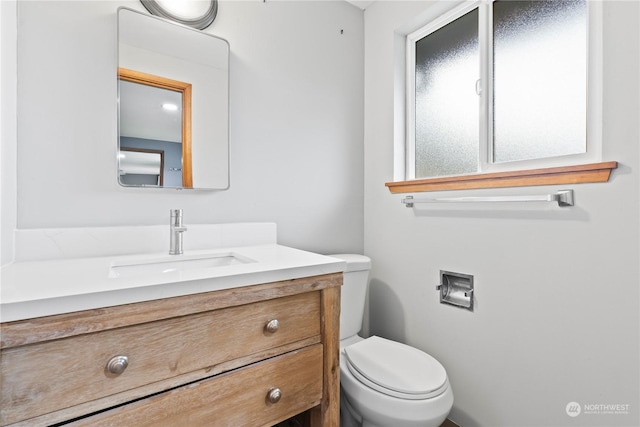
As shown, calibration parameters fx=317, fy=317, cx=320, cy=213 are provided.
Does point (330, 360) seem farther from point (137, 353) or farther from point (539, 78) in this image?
point (539, 78)

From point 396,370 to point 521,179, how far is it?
2.84 feet

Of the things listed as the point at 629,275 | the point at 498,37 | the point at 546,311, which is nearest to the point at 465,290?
the point at 546,311

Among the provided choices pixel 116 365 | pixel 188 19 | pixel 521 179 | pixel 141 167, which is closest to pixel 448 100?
Answer: pixel 521 179

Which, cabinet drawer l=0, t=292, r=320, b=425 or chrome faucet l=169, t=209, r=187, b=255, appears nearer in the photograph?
cabinet drawer l=0, t=292, r=320, b=425

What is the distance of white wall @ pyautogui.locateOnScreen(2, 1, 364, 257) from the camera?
43.3 inches

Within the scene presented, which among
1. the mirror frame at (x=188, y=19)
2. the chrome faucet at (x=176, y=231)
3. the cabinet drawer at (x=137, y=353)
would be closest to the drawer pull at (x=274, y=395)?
the cabinet drawer at (x=137, y=353)

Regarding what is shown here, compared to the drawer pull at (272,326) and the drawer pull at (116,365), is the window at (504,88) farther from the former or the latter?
the drawer pull at (116,365)

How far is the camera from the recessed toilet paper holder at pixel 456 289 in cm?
140

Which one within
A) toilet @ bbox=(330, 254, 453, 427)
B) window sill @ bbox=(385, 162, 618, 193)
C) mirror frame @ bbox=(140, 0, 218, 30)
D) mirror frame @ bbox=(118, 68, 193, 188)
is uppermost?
mirror frame @ bbox=(140, 0, 218, 30)

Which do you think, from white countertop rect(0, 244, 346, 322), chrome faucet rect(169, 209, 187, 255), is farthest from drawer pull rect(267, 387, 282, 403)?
chrome faucet rect(169, 209, 187, 255)

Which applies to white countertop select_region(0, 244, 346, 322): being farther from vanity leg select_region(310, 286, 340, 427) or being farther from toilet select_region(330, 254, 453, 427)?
toilet select_region(330, 254, 453, 427)

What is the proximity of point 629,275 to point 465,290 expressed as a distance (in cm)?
56

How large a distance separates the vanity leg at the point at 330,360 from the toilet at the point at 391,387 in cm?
15

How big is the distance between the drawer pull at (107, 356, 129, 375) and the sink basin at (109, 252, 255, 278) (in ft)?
1.10
